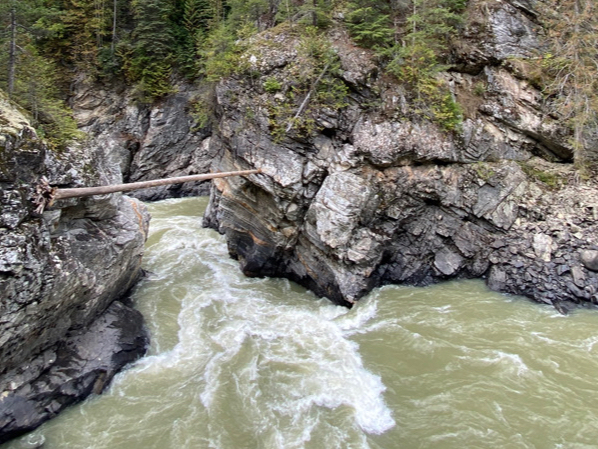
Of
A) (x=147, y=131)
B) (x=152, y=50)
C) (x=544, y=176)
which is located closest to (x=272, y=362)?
(x=544, y=176)

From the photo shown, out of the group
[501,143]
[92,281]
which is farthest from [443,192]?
[92,281]

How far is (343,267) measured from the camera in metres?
10.2

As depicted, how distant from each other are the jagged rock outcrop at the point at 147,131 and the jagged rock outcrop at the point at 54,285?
483 inches

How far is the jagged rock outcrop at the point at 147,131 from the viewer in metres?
20.5

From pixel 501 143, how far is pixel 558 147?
1.85m

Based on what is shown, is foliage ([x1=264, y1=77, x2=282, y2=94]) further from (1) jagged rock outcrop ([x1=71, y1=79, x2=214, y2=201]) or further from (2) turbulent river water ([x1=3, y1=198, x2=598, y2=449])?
(1) jagged rock outcrop ([x1=71, y1=79, x2=214, y2=201])

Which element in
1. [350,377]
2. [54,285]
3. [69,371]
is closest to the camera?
[54,285]

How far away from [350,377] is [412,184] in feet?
19.1

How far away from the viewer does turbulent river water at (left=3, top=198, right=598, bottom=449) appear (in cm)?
620

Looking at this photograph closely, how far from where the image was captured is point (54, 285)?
252 inches

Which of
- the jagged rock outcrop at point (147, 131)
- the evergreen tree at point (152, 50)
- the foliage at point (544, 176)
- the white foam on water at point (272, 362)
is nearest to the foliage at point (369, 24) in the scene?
the foliage at point (544, 176)

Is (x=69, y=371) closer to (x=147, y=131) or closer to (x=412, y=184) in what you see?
(x=412, y=184)

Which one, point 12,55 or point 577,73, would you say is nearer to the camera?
point 12,55

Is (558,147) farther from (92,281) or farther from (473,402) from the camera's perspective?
(92,281)
